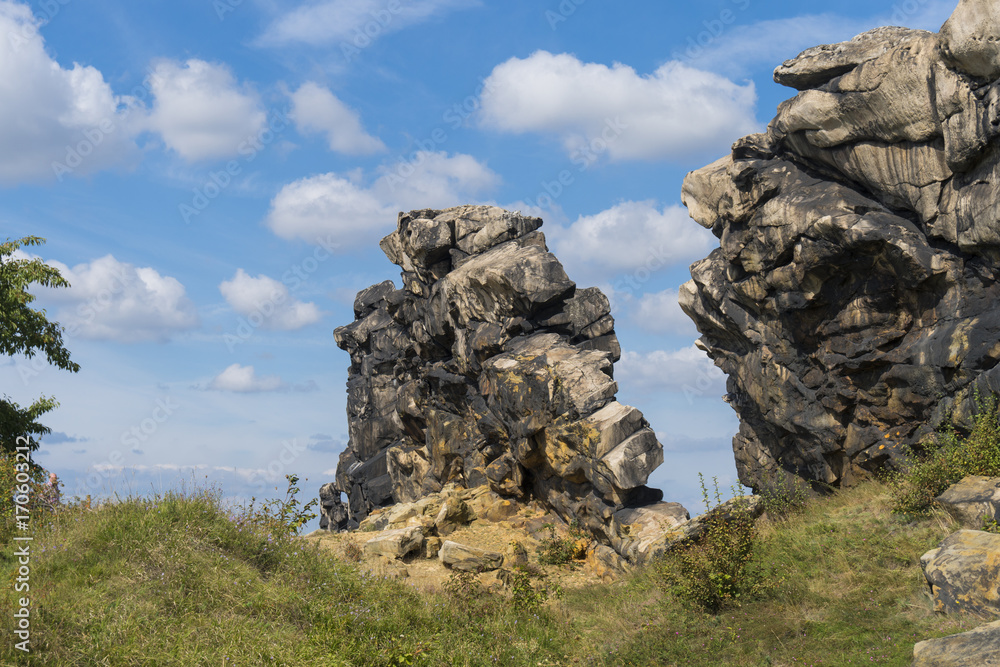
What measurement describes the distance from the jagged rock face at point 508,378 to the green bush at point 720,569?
389cm

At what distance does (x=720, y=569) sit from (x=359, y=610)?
7.09 m

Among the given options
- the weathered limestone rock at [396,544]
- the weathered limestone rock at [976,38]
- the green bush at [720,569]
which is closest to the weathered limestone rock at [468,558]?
the weathered limestone rock at [396,544]

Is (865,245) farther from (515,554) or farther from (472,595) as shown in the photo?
(472,595)

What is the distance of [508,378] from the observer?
2366 centimetres

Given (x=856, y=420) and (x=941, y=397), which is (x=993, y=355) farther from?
(x=856, y=420)

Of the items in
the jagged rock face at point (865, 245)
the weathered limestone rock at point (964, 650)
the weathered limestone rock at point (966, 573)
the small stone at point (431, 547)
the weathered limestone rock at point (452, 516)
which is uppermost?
the jagged rock face at point (865, 245)

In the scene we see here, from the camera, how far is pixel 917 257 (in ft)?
62.4

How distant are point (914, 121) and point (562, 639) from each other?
15800 mm

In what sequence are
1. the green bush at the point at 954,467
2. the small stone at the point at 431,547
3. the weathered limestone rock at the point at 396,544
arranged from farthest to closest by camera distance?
the small stone at the point at 431,547 < the weathered limestone rock at the point at 396,544 < the green bush at the point at 954,467

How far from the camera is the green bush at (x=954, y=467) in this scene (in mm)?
14891

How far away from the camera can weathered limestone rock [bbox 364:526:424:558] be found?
1942 cm

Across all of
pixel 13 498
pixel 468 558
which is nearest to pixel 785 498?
pixel 468 558

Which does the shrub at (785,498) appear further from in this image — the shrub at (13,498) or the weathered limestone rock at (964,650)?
the shrub at (13,498)

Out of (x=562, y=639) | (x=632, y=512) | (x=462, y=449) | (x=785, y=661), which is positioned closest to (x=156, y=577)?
(x=562, y=639)
